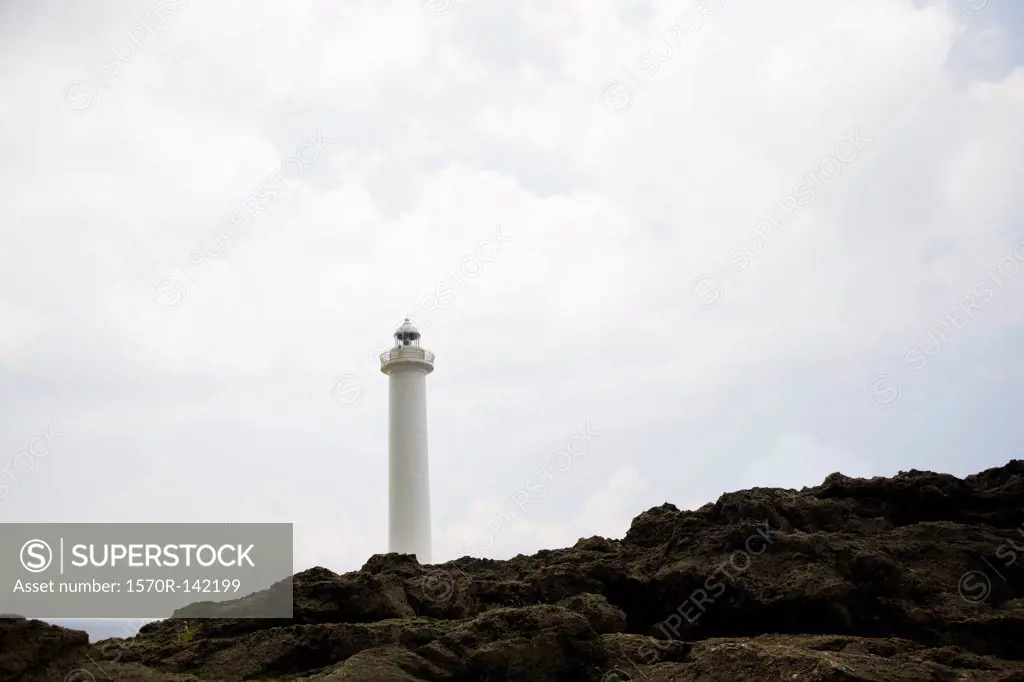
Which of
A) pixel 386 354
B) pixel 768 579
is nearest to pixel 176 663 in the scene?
pixel 768 579

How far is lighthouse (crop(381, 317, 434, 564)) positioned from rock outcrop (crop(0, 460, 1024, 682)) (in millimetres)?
18356

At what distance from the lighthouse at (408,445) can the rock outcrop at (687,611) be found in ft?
60.2

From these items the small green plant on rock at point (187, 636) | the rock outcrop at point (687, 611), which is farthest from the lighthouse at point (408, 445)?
the small green plant on rock at point (187, 636)

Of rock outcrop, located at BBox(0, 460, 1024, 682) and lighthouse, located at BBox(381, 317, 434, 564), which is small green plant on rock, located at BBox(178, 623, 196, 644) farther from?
lighthouse, located at BBox(381, 317, 434, 564)

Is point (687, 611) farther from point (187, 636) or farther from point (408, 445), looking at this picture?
point (408, 445)

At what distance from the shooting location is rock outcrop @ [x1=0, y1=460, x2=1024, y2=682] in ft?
39.0

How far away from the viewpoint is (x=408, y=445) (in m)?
36.9

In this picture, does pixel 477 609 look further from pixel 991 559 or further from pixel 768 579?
pixel 991 559

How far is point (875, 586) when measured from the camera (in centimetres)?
1392

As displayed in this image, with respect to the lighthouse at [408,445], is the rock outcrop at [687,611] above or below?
below

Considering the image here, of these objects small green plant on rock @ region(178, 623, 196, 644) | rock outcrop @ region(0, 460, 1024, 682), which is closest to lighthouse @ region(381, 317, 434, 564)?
rock outcrop @ region(0, 460, 1024, 682)

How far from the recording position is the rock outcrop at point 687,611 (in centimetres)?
1189

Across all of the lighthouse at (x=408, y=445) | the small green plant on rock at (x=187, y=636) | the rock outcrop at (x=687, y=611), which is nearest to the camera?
the rock outcrop at (x=687, y=611)

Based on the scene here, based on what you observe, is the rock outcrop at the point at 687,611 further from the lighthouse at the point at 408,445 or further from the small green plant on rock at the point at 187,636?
the lighthouse at the point at 408,445
